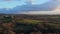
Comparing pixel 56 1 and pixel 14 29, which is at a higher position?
pixel 56 1

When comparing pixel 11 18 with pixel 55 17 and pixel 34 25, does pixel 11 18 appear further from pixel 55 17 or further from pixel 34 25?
pixel 55 17

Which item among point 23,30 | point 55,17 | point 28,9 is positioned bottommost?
point 23,30

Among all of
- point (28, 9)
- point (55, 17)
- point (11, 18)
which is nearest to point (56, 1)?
point (55, 17)

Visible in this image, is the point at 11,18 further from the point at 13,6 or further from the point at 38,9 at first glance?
the point at 38,9

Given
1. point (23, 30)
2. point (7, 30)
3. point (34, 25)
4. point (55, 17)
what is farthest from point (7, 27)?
point (55, 17)

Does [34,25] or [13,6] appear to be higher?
[13,6]
